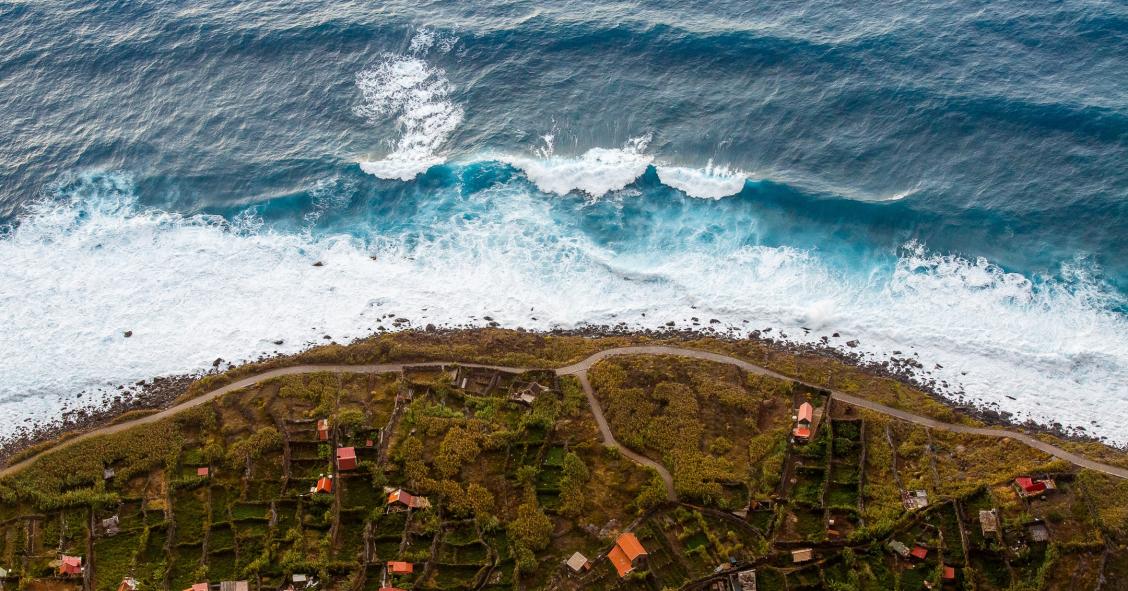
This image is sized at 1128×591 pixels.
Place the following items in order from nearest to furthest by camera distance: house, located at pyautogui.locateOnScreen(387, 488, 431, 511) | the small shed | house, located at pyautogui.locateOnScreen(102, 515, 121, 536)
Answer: the small shed
house, located at pyautogui.locateOnScreen(102, 515, 121, 536)
house, located at pyautogui.locateOnScreen(387, 488, 431, 511)

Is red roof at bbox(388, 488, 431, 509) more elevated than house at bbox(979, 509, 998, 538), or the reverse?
house at bbox(979, 509, 998, 538)

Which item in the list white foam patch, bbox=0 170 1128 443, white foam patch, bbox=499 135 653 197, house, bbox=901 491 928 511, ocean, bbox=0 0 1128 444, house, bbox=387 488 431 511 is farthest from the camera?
white foam patch, bbox=499 135 653 197

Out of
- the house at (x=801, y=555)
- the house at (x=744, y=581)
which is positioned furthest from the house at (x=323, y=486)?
the house at (x=801, y=555)

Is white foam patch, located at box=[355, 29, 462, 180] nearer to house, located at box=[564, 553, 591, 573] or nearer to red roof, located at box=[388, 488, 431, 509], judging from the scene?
red roof, located at box=[388, 488, 431, 509]

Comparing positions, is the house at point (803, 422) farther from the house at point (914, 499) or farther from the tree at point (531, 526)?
the tree at point (531, 526)

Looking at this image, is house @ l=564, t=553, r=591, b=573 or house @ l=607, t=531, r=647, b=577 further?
house @ l=564, t=553, r=591, b=573

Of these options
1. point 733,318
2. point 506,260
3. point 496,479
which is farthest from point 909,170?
point 496,479

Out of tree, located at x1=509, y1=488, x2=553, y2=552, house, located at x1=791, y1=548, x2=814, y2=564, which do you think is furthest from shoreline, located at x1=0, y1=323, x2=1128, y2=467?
house, located at x1=791, y1=548, x2=814, y2=564

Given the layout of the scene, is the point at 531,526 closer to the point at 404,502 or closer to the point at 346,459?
the point at 404,502
